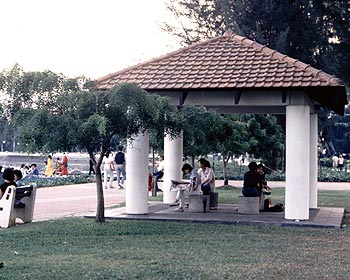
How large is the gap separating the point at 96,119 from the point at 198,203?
5637mm

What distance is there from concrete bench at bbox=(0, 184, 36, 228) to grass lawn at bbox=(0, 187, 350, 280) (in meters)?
0.46

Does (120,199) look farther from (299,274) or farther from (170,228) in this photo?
(299,274)

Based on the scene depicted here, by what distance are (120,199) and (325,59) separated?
50.5ft

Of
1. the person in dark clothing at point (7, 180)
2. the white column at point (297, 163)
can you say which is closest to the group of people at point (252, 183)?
the white column at point (297, 163)

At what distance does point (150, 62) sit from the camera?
17.8 metres

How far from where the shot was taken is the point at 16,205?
15.5m

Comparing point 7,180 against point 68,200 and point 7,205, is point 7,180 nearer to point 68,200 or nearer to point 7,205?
point 7,205

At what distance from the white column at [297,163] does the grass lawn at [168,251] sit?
134 centimetres

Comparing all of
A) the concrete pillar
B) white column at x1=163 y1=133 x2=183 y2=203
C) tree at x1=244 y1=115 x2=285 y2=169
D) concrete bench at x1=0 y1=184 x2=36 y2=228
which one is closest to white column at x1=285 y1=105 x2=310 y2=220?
the concrete pillar

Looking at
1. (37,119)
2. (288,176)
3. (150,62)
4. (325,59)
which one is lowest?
(288,176)

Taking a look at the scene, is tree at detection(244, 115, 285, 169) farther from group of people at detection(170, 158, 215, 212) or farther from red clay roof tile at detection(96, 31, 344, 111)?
red clay roof tile at detection(96, 31, 344, 111)

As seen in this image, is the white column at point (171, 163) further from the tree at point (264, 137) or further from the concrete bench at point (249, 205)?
the tree at point (264, 137)

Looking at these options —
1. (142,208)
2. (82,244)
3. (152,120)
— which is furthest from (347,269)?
(142,208)

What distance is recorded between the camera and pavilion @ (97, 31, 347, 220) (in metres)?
15.7
